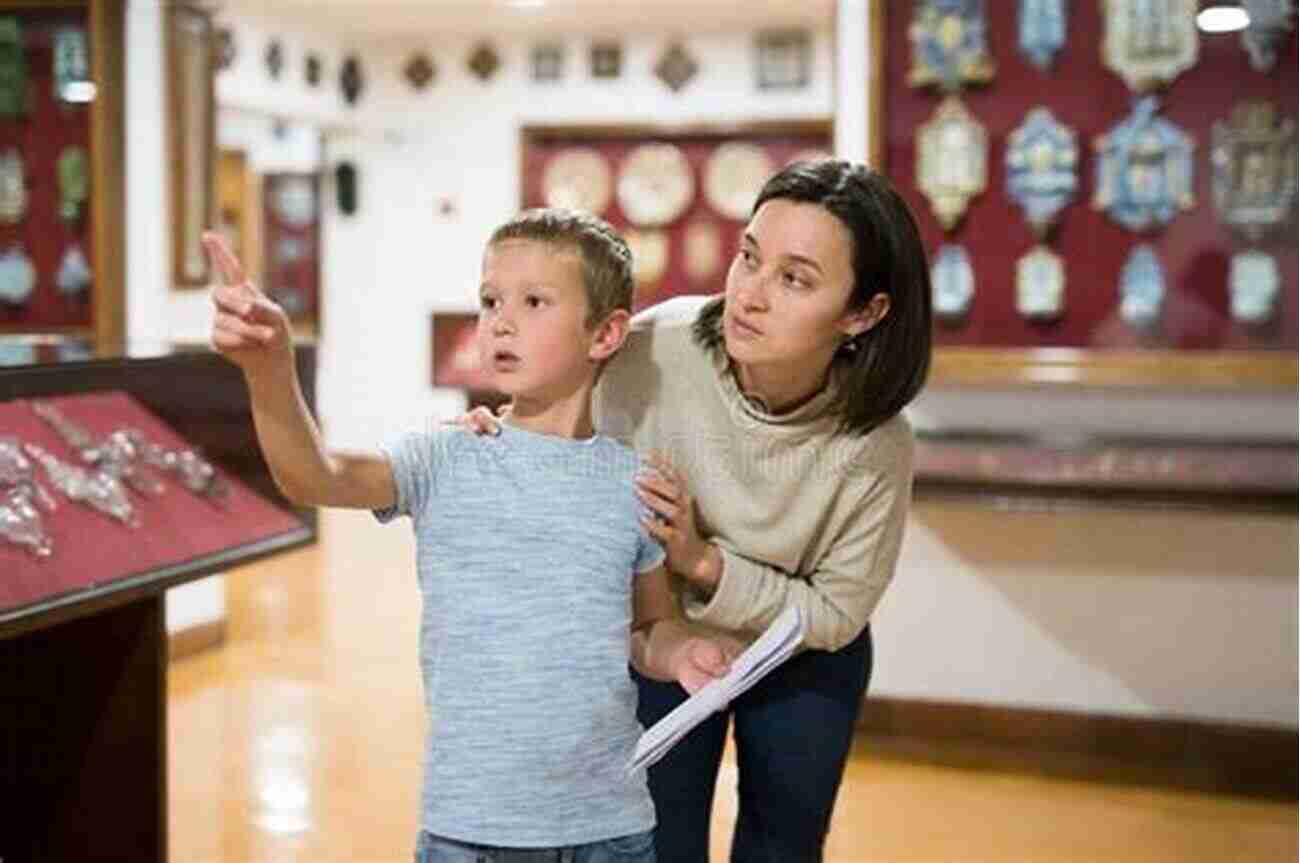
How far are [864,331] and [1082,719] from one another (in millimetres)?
2787

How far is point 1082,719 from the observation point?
14.8 feet

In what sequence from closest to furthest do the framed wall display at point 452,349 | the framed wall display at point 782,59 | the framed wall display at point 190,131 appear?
1. the framed wall display at point 190,131
2. the framed wall display at point 782,59
3. the framed wall display at point 452,349

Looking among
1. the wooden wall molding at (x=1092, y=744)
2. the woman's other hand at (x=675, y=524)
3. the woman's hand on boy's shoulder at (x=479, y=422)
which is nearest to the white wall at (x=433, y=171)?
the wooden wall molding at (x=1092, y=744)

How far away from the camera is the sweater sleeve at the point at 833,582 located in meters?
1.96

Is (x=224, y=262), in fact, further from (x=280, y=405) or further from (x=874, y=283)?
(x=874, y=283)

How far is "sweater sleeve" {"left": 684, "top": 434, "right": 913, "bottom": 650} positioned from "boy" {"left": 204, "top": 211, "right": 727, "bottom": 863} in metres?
0.20

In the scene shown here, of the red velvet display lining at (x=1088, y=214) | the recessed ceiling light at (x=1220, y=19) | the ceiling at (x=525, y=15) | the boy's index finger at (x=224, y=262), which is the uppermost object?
the ceiling at (x=525, y=15)

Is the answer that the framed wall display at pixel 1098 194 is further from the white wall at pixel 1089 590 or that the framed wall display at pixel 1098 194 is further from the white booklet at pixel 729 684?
the white booklet at pixel 729 684

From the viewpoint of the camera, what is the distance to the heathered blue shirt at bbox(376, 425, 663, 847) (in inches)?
67.3

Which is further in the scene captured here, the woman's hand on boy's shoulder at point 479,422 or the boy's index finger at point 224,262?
the woman's hand on boy's shoulder at point 479,422

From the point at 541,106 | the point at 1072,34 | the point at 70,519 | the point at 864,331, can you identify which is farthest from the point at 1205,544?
the point at 541,106

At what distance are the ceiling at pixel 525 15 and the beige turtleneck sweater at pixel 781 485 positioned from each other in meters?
6.95

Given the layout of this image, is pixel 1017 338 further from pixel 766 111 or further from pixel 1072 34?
pixel 766 111

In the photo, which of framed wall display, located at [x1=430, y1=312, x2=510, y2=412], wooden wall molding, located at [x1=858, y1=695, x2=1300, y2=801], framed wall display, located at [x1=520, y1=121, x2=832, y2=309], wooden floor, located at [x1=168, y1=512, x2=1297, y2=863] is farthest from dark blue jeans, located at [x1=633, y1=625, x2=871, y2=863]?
framed wall display, located at [x1=430, y1=312, x2=510, y2=412]
